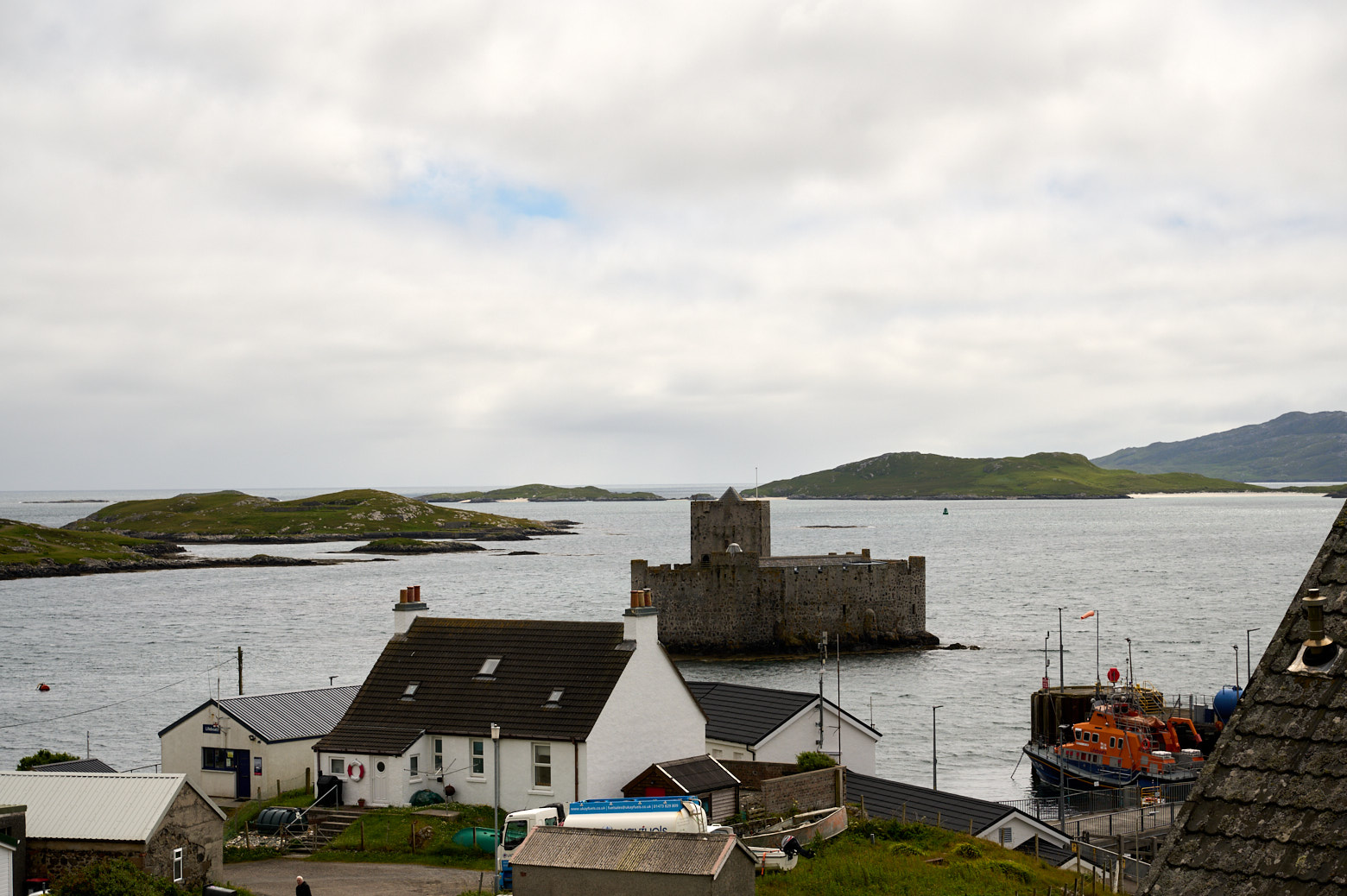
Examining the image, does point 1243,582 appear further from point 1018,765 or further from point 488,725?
point 488,725

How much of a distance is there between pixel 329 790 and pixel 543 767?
253 inches

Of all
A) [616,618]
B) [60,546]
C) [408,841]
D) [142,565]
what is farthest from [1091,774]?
[60,546]

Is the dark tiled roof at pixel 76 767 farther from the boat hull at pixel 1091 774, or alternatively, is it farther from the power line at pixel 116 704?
the boat hull at pixel 1091 774

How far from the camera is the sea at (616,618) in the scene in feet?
205

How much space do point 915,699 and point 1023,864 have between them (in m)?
41.7

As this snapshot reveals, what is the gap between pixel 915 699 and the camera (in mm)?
70312

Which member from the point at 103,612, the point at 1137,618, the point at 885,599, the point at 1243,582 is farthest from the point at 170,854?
the point at 1243,582

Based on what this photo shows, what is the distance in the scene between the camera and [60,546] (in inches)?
7116

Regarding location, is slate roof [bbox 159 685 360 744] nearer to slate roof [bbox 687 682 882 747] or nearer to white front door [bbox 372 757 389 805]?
white front door [bbox 372 757 389 805]

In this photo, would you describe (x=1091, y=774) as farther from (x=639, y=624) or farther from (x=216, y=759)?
(x=216, y=759)

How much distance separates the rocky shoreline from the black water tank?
149025mm

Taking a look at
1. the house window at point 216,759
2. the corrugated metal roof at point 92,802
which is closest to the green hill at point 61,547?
the house window at point 216,759

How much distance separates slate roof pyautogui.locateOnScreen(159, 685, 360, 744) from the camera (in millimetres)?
38562

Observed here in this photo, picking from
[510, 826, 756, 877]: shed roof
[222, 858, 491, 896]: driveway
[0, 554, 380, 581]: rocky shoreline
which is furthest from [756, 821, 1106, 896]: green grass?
[0, 554, 380, 581]: rocky shoreline
